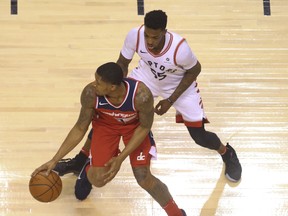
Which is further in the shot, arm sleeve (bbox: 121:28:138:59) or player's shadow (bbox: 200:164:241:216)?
player's shadow (bbox: 200:164:241:216)

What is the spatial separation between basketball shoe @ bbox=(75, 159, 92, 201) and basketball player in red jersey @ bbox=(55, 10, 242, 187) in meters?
0.14

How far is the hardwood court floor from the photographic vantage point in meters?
4.24

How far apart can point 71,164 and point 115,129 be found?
72 cm

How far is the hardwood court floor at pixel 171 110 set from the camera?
424 centimetres

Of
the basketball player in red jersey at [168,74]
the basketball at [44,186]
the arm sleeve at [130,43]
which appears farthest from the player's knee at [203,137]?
the basketball at [44,186]

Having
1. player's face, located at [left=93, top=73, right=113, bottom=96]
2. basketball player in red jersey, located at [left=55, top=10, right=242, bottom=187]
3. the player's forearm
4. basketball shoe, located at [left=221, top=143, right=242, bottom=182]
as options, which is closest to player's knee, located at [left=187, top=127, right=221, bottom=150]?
basketball player in red jersey, located at [left=55, top=10, right=242, bottom=187]

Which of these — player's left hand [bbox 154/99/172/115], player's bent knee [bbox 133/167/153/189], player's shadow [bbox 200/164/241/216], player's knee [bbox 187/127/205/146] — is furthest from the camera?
player's shadow [bbox 200/164/241/216]

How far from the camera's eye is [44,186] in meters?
3.58

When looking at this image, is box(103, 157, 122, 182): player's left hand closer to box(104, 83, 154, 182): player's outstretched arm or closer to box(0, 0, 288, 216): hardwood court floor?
box(104, 83, 154, 182): player's outstretched arm

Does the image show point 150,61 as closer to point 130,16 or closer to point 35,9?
point 130,16

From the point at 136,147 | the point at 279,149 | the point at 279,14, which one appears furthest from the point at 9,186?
the point at 279,14

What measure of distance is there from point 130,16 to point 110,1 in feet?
1.00

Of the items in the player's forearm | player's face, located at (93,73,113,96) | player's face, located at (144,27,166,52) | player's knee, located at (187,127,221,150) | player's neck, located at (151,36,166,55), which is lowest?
player's knee, located at (187,127,221,150)

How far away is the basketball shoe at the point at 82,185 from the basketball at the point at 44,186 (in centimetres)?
46
